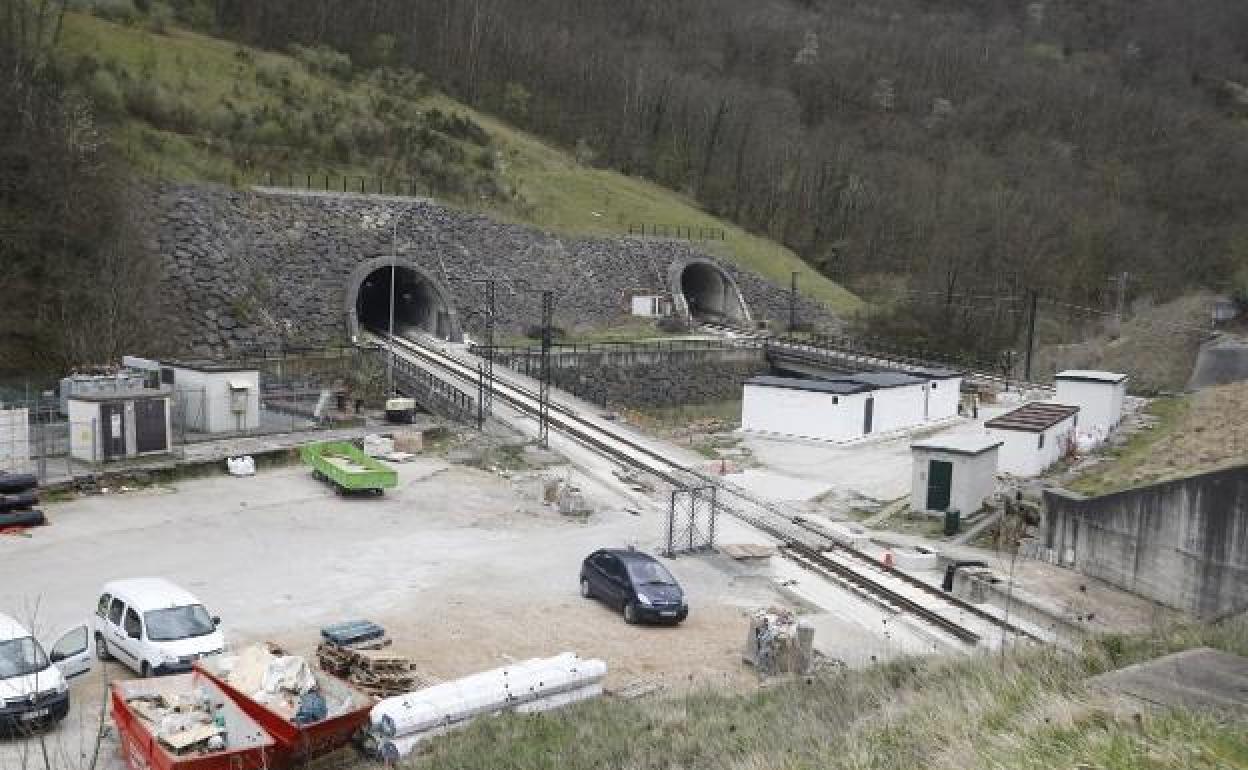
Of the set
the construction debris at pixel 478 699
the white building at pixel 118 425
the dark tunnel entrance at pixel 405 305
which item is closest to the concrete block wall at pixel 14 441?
the white building at pixel 118 425

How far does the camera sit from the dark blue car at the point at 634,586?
18.5 metres

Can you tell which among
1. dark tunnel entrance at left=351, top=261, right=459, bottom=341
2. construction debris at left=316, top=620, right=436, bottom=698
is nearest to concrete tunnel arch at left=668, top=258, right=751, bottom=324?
dark tunnel entrance at left=351, top=261, right=459, bottom=341

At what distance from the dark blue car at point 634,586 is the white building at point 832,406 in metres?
17.4

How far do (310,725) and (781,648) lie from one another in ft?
24.8

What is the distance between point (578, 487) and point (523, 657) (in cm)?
1153

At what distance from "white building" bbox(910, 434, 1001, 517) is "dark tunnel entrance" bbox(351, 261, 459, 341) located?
24275 mm

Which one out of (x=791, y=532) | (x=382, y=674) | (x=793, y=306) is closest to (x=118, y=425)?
(x=382, y=674)

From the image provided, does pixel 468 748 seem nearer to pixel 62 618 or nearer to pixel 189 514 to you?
pixel 62 618

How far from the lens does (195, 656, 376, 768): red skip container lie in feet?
39.0

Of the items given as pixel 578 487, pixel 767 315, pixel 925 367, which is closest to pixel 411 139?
pixel 767 315

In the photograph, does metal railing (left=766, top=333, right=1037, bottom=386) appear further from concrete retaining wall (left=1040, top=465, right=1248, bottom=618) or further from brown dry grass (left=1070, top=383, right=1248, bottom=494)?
concrete retaining wall (left=1040, top=465, right=1248, bottom=618)

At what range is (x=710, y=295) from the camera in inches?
2453

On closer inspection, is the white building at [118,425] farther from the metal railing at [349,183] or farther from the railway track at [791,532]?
the metal railing at [349,183]

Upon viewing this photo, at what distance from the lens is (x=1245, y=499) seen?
18.6 meters
